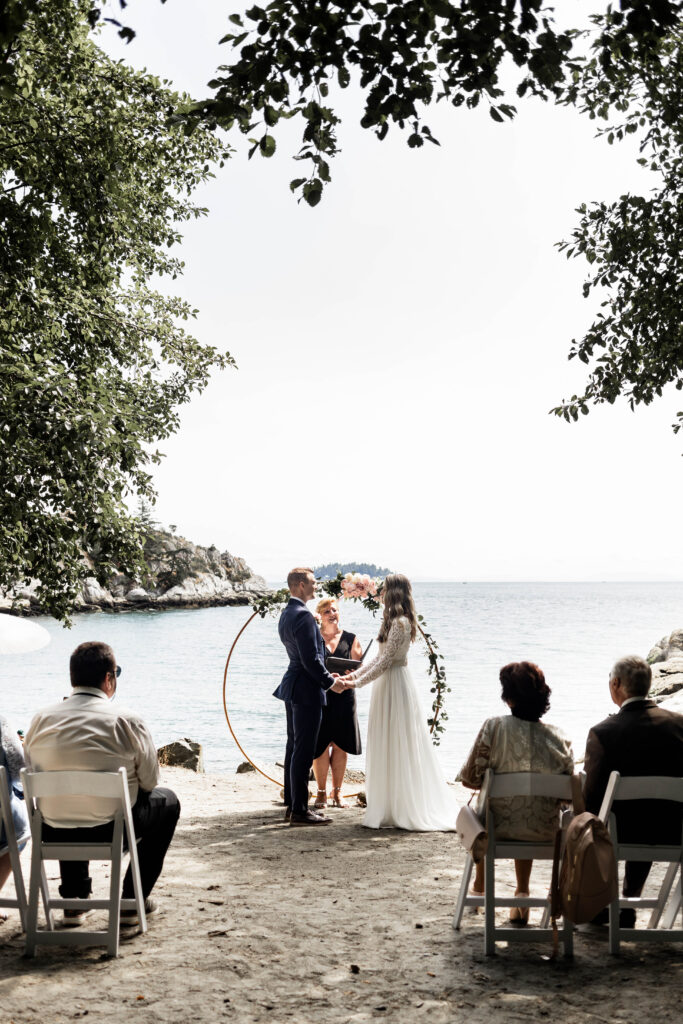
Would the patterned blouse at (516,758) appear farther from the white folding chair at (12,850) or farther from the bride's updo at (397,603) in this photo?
the bride's updo at (397,603)

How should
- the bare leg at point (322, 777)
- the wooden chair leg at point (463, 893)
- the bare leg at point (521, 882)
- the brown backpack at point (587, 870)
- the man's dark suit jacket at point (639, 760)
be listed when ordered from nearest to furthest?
the brown backpack at point (587, 870) < the man's dark suit jacket at point (639, 760) < the wooden chair leg at point (463, 893) < the bare leg at point (521, 882) < the bare leg at point (322, 777)

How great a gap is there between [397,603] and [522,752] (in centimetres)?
346

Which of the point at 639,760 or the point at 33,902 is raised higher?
the point at 639,760

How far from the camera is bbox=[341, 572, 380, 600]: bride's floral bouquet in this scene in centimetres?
945

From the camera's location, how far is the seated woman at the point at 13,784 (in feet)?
16.4

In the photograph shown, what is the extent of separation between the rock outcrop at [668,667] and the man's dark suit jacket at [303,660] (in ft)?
25.6

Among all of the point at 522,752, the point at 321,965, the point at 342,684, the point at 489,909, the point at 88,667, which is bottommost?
the point at 321,965

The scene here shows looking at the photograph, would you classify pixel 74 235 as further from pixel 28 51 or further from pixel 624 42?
pixel 624 42

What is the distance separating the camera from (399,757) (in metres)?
8.15

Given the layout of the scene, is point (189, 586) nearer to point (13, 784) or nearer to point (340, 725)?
point (340, 725)

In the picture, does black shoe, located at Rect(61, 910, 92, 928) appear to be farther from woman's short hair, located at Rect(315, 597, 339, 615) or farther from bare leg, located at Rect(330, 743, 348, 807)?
woman's short hair, located at Rect(315, 597, 339, 615)

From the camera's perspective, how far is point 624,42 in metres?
5.25

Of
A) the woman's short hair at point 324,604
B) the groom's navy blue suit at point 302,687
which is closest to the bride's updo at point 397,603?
the groom's navy blue suit at point 302,687

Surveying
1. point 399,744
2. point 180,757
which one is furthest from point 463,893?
point 180,757
